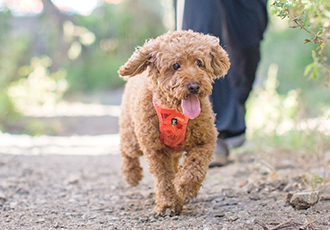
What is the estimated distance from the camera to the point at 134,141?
3217mm

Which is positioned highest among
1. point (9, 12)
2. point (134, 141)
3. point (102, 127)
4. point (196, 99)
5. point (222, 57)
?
point (9, 12)

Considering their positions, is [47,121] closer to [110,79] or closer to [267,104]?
[267,104]

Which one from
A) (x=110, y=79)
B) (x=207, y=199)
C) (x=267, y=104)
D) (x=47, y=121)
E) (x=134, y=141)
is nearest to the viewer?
(x=207, y=199)

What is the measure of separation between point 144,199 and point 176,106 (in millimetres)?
1075

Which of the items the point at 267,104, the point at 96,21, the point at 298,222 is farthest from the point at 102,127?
the point at 96,21

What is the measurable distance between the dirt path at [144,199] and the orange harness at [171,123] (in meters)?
0.59

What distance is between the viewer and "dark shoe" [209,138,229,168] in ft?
12.5

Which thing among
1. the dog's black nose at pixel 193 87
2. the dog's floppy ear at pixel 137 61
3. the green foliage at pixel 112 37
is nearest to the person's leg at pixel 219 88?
the dog's floppy ear at pixel 137 61

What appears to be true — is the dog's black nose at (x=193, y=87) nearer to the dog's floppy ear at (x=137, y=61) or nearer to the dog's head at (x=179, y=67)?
the dog's head at (x=179, y=67)

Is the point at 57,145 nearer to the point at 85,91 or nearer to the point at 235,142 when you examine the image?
the point at 235,142

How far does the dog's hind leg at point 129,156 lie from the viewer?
3.25 metres

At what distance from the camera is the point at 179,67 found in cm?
239

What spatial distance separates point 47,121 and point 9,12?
2.71 m

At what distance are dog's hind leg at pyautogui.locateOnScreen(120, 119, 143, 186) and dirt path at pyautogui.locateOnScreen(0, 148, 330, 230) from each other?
133 millimetres
